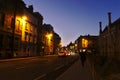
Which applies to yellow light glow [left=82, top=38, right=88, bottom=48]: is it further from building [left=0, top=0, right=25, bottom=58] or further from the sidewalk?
the sidewalk

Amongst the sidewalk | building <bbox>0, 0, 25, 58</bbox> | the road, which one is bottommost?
the sidewalk

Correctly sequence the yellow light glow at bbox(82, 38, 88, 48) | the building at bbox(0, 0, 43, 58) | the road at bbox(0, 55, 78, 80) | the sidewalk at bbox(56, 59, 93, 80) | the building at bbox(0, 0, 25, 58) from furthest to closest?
the yellow light glow at bbox(82, 38, 88, 48)
the building at bbox(0, 0, 43, 58)
the building at bbox(0, 0, 25, 58)
the sidewalk at bbox(56, 59, 93, 80)
the road at bbox(0, 55, 78, 80)

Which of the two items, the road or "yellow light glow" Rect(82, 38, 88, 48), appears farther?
"yellow light glow" Rect(82, 38, 88, 48)

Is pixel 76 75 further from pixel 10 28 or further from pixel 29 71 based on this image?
pixel 10 28

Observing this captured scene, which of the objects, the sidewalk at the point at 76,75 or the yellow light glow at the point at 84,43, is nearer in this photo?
the sidewalk at the point at 76,75

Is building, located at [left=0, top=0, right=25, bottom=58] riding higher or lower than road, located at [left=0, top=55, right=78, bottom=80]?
higher

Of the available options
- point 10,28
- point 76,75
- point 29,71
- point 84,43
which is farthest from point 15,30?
point 84,43

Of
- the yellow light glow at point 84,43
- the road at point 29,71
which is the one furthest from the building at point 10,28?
the yellow light glow at point 84,43

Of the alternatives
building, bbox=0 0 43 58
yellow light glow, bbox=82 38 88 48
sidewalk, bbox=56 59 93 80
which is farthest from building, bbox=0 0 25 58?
yellow light glow, bbox=82 38 88 48

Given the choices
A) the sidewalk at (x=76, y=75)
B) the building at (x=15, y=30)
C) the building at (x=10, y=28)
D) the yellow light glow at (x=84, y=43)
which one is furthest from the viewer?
the yellow light glow at (x=84, y=43)

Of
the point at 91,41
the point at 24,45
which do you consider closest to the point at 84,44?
the point at 91,41

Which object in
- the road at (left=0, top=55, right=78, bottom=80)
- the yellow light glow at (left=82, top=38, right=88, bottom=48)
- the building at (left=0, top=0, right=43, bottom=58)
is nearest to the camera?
the road at (left=0, top=55, right=78, bottom=80)

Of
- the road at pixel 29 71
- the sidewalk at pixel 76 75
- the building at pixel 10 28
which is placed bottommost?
the sidewalk at pixel 76 75

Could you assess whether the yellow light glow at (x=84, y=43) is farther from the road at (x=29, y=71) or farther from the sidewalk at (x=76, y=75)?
the sidewalk at (x=76, y=75)
